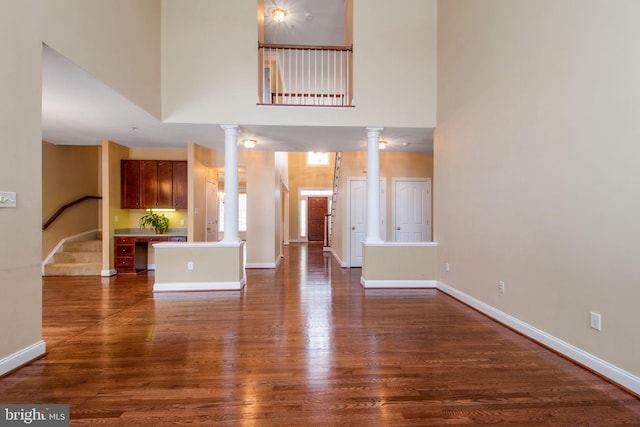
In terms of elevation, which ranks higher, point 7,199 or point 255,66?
point 255,66

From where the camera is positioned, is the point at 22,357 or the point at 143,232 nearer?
the point at 22,357

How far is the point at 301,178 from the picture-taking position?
40.4 feet

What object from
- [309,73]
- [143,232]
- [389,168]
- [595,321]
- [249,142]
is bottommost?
[595,321]

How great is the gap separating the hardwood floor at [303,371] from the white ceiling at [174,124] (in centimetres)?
268

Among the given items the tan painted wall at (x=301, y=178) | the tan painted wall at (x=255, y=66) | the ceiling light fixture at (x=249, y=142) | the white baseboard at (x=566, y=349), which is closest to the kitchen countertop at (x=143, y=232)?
the ceiling light fixture at (x=249, y=142)

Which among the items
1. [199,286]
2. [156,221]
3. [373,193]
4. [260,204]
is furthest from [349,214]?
[156,221]

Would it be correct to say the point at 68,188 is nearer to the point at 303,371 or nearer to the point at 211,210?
the point at 211,210

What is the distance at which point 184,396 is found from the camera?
191 centimetres

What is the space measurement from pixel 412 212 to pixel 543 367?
455 centimetres

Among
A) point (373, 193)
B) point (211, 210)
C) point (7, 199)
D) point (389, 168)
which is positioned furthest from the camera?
point (211, 210)

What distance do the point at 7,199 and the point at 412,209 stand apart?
6.30 m

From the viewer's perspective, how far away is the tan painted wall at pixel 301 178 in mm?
12266

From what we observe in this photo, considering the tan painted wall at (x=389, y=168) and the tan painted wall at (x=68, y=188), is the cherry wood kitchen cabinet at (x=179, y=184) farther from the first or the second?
the tan painted wall at (x=389, y=168)

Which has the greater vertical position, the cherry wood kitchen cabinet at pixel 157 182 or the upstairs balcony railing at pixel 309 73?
the upstairs balcony railing at pixel 309 73
